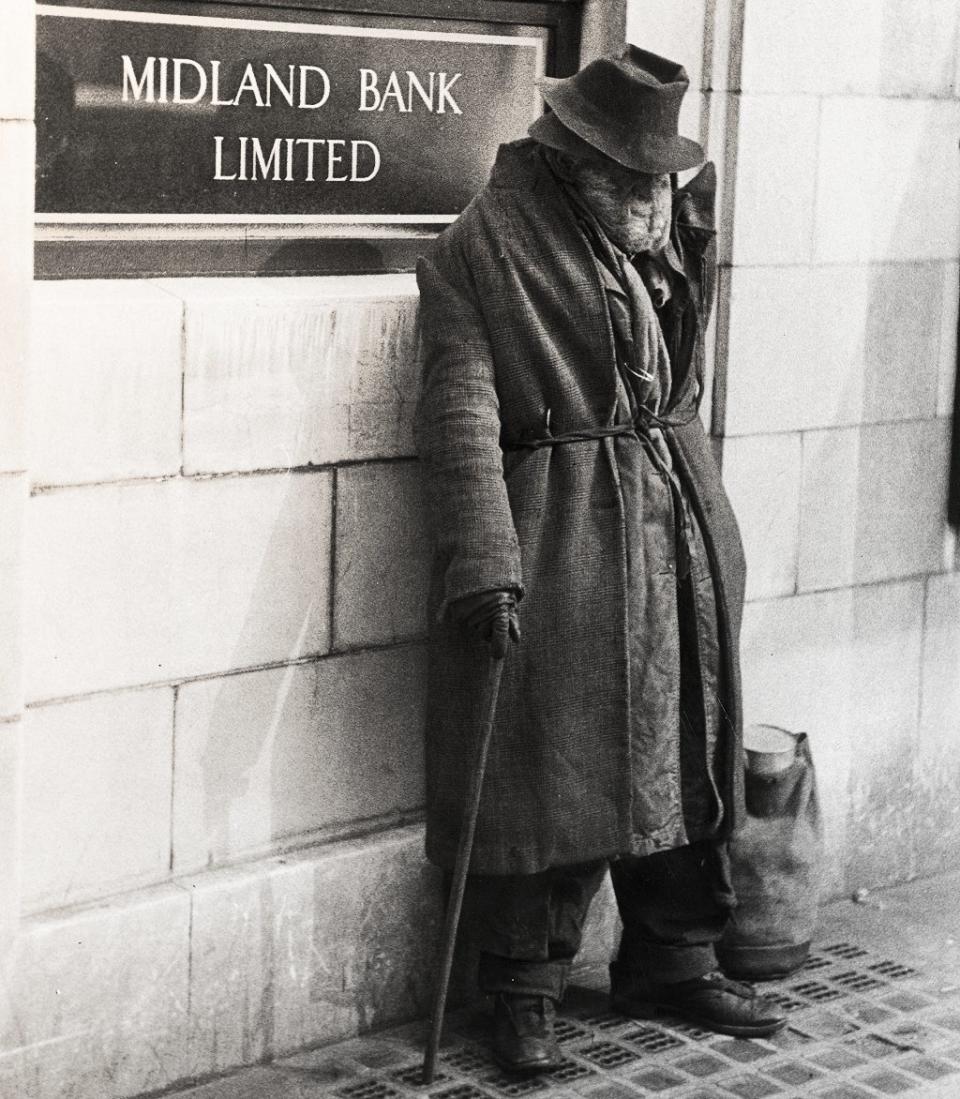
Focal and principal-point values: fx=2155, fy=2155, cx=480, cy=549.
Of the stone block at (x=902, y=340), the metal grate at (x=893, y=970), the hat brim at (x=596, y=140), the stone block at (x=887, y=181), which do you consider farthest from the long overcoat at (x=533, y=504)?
the stone block at (x=902, y=340)

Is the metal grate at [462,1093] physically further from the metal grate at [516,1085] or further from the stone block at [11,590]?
the stone block at [11,590]

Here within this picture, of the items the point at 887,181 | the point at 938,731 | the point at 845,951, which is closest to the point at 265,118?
the point at 887,181

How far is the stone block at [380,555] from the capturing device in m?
5.24

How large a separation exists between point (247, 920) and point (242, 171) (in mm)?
1775

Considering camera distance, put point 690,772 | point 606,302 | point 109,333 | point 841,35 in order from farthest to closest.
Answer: point 841,35
point 690,772
point 606,302
point 109,333

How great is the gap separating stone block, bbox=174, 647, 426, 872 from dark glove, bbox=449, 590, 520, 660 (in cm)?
54

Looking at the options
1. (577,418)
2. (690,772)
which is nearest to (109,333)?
(577,418)

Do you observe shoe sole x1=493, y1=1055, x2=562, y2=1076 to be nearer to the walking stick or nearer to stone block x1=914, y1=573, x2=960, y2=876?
the walking stick

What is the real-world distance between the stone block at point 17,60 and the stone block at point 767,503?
7.52 feet

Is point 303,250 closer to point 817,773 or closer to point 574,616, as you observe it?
point 574,616

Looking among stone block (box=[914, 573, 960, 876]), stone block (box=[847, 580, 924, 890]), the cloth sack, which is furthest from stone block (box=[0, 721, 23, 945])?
stone block (box=[914, 573, 960, 876])

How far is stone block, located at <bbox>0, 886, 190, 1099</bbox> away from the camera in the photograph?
474 centimetres

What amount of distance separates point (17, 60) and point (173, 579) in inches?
48.4

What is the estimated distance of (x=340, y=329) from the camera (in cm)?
512
